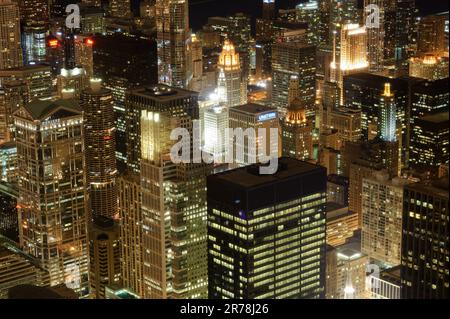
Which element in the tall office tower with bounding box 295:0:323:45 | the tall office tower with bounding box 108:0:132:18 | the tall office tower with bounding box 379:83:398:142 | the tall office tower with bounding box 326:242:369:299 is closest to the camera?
the tall office tower with bounding box 326:242:369:299

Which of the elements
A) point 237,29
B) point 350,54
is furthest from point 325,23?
point 237,29

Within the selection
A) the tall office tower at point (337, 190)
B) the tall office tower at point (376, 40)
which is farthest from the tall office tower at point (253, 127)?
Answer: the tall office tower at point (376, 40)

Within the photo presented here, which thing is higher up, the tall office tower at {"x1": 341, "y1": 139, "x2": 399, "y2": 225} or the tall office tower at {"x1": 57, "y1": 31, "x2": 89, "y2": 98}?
the tall office tower at {"x1": 57, "y1": 31, "x2": 89, "y2": 98}

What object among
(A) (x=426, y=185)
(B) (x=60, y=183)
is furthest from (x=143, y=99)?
(A) (x=426, y=185)

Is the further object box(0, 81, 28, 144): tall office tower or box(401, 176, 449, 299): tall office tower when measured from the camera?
box(0, 81, 28, 144): tall office tower

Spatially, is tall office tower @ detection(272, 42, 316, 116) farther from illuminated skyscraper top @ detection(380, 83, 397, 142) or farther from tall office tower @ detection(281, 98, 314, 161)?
illuminated skyscraper top @ detection(380, 83, 397, 142)

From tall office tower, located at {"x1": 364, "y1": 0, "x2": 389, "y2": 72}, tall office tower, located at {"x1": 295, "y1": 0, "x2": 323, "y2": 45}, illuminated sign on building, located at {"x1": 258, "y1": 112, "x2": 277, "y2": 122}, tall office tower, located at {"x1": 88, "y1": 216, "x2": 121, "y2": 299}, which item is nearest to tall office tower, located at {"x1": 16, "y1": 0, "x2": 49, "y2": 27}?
tall office tower, located at {"x1": 295, "y1": 0, "x2": 323, "y2": 45}
